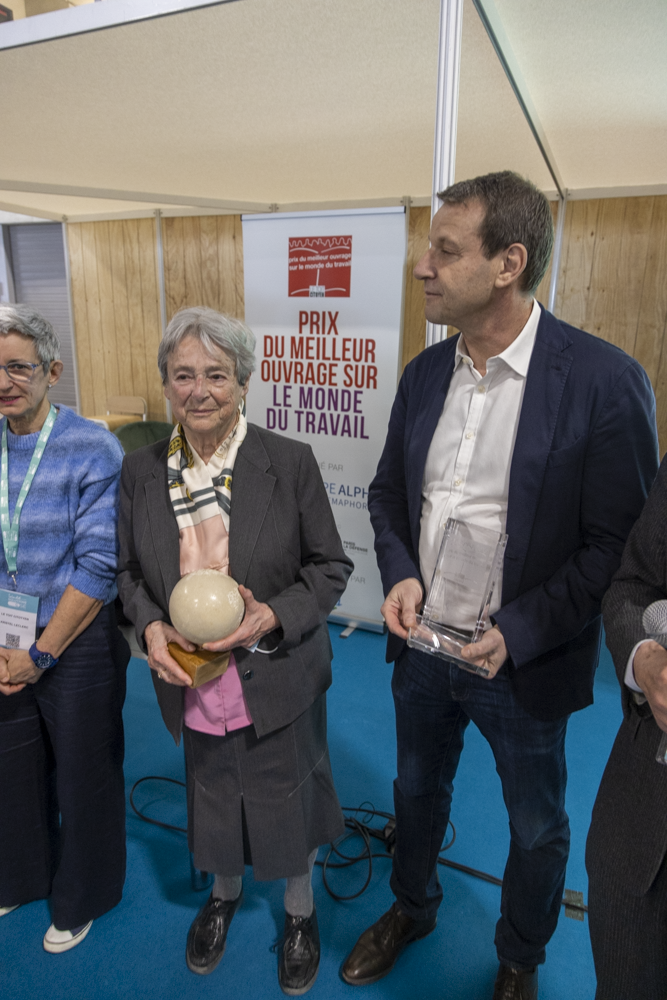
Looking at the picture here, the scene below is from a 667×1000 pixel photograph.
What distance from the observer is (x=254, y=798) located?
1479 mm

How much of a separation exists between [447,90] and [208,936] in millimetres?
2373

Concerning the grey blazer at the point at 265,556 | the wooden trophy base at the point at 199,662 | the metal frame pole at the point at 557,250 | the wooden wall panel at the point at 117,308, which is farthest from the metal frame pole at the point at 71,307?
the wooden trophy base at the point at 199,662

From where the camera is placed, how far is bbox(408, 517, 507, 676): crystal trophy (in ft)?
3.76

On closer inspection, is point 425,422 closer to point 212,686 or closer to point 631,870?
point 212,686

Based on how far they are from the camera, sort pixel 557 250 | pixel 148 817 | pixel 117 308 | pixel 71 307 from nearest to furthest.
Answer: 1. pixel 148 817
2. pixel 557 250
3. pixel 117 308
4. pixel 71 307

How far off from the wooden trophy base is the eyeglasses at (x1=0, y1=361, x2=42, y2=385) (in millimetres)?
726

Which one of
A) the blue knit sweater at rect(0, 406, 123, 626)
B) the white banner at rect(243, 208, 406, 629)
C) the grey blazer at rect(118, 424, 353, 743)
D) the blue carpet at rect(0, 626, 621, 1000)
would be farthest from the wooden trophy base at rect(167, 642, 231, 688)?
the white banner at rect(243, 208, 406, 629)

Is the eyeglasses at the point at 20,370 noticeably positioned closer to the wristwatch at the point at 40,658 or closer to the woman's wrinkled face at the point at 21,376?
the woman's wrinkled face at the point at 21,376

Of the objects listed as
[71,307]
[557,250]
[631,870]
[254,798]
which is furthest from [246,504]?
[71,307]

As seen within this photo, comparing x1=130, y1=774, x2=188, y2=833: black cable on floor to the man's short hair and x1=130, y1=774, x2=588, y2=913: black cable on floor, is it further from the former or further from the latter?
the man's short hair

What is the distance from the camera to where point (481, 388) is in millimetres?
1261

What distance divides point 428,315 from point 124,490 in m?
0.85

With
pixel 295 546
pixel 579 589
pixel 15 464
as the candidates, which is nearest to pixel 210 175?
pixel 15 464

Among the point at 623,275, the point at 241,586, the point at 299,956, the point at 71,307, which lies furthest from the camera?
the point at 71,307
